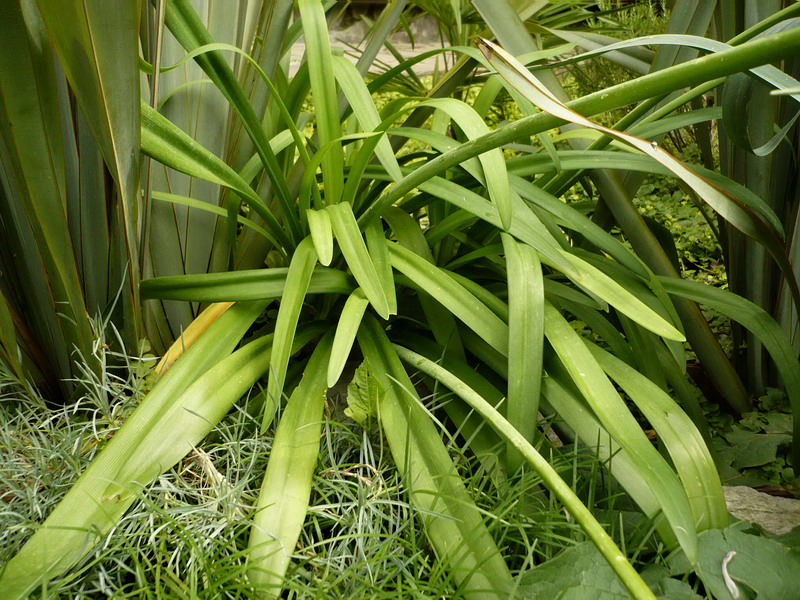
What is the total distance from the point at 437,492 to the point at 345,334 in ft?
0.76

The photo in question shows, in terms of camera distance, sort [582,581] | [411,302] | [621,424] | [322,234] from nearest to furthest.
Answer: [582,581] < [621,424] < [322,234] < [411,302]

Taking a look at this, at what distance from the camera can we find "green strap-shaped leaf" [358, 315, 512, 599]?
30.7 inches

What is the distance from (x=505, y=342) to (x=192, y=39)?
25.1 inches

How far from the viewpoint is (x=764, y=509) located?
1047mm

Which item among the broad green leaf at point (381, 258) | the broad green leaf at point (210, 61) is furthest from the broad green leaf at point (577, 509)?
the broad green leaf at point (210, 61)

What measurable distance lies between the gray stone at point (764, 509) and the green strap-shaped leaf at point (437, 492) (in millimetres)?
433

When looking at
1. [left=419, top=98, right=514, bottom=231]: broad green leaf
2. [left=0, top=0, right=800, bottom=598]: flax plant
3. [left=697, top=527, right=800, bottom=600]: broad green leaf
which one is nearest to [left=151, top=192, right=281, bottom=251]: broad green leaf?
[left=0, top=0, right=800, bottom=598]: flax plant

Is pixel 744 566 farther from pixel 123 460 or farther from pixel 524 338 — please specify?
pixel 123 460

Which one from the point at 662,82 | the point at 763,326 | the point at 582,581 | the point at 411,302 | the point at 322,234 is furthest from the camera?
the point at 411,302

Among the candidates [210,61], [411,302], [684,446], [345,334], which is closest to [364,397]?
[345,334]

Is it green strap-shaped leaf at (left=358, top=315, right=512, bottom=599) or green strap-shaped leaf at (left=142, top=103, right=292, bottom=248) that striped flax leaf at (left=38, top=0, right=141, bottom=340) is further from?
green strap-shaped leaf at (left=358, top=315, right=512, bottom=599)

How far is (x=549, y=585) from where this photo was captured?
76 cm

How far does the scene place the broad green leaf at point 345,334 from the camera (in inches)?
33.0

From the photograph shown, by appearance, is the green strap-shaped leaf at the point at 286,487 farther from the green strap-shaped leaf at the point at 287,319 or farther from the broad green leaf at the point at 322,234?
the broad green leaf at the point at 322,234
